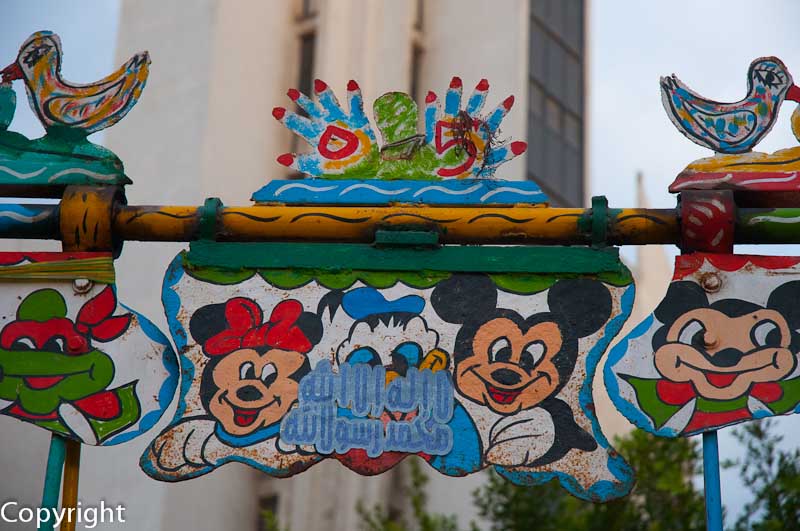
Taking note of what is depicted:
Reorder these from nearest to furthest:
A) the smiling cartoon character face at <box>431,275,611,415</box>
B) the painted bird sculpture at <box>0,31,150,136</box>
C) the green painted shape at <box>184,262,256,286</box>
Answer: the smiling cartoon character face at <box>431,275,611,415</box> → the green painted shape at <box>184,262,256,286</box> → the painted bird sculpture at <box>0,31,150,136</box>

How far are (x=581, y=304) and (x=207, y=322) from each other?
51.0 inches

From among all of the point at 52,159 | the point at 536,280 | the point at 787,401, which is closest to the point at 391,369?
the point at 536,280

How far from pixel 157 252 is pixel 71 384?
14.7 meters

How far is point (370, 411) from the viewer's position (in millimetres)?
5000

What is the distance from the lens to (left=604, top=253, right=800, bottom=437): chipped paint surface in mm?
4934

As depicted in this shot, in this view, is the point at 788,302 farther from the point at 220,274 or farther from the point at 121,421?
the point at 121,421

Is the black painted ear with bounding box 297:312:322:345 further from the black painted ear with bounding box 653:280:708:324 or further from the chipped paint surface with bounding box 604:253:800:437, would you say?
the black painted ear with bounding box 653:280:708:324

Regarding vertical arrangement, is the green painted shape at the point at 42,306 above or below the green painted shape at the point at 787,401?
above

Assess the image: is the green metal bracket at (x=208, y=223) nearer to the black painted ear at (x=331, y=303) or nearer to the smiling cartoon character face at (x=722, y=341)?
the black painted ear at (x=331, y=303)

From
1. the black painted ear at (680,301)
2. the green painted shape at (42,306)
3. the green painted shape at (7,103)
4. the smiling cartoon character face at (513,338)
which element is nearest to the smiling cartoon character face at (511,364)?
the smiling cartoon character face at (513,338)

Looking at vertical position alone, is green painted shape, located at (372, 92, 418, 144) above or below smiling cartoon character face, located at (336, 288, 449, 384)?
above

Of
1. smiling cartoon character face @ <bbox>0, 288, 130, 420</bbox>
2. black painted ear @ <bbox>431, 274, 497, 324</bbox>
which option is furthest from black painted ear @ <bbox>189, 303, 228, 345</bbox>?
black painted ear @ <bbox>431, 274, 497, 324</bbox>

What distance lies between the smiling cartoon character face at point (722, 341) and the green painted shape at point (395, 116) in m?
1.13

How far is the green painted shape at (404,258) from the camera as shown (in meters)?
5.15
